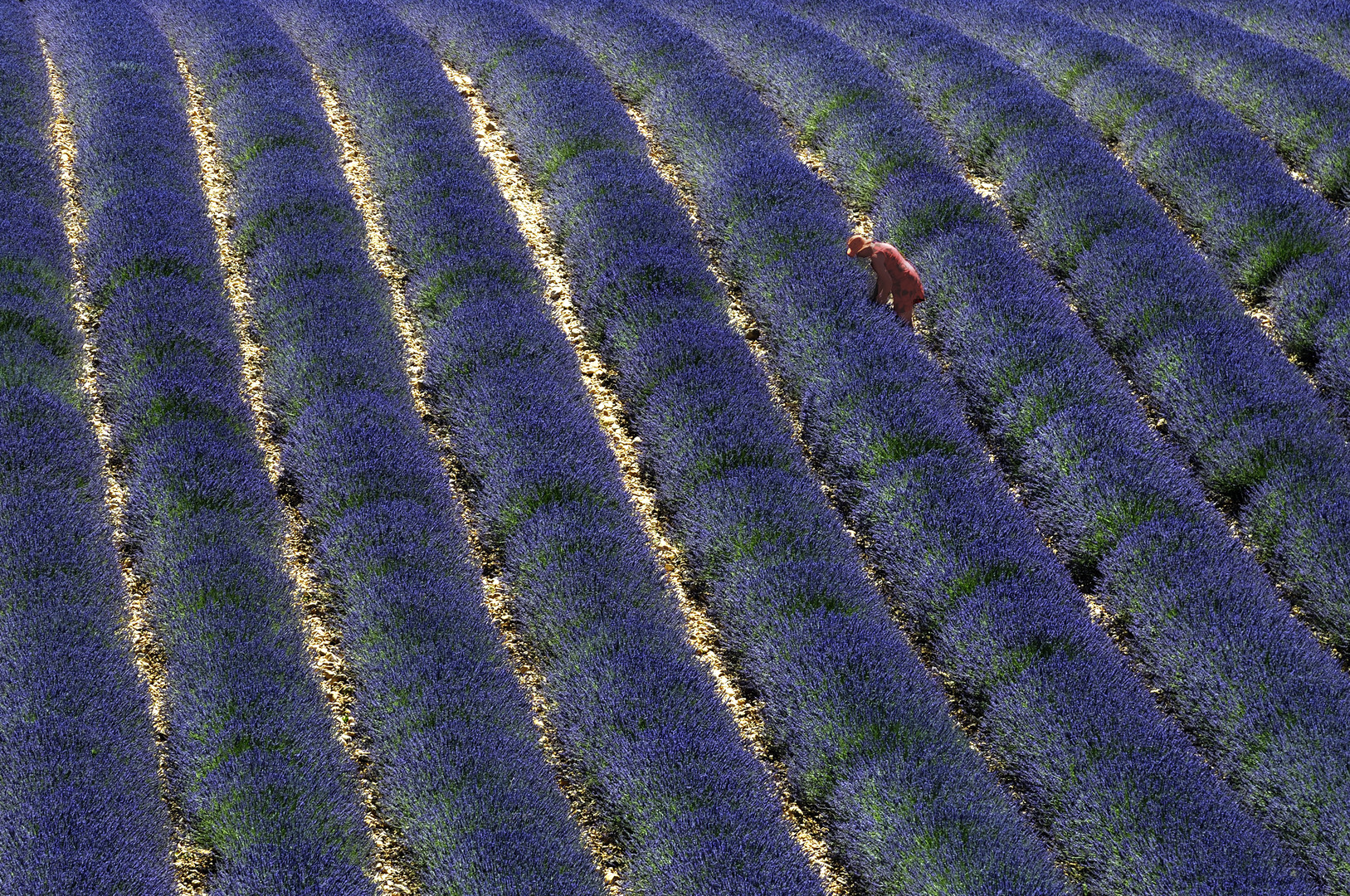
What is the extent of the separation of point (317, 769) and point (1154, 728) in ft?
10.2

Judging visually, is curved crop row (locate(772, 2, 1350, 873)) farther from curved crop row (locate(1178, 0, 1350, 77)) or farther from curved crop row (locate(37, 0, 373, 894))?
curved crop row (locate(37, 0, 373, 894))

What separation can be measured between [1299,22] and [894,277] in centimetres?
573

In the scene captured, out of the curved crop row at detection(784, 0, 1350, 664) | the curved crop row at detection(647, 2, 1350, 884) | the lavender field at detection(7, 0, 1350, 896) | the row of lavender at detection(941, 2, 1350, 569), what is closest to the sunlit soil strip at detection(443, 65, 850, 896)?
the lavender field at detection(7, 0, 1350, 896)

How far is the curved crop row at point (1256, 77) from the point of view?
26.3 feet

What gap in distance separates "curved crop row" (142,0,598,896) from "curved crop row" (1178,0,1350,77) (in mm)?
7434

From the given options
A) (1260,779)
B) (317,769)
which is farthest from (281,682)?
(1260,779)

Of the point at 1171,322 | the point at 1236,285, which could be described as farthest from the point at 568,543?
the point at 1236,285

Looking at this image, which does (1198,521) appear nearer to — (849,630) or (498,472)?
(849,630)

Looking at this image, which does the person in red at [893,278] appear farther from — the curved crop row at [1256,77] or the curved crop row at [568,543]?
the curved crop row at [1256,77]

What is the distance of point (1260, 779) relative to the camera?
4.43 m

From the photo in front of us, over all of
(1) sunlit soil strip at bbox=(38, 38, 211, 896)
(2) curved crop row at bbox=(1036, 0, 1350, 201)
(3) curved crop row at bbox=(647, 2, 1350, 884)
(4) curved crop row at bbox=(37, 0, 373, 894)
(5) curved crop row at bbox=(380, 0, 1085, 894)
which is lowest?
(1) sunlit soil strip at bbox=(38, 38, 211, 896)

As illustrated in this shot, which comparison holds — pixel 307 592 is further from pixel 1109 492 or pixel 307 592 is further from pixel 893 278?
pixel 1109 492

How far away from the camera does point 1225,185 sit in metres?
7.53

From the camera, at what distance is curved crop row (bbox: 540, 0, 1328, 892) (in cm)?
429
